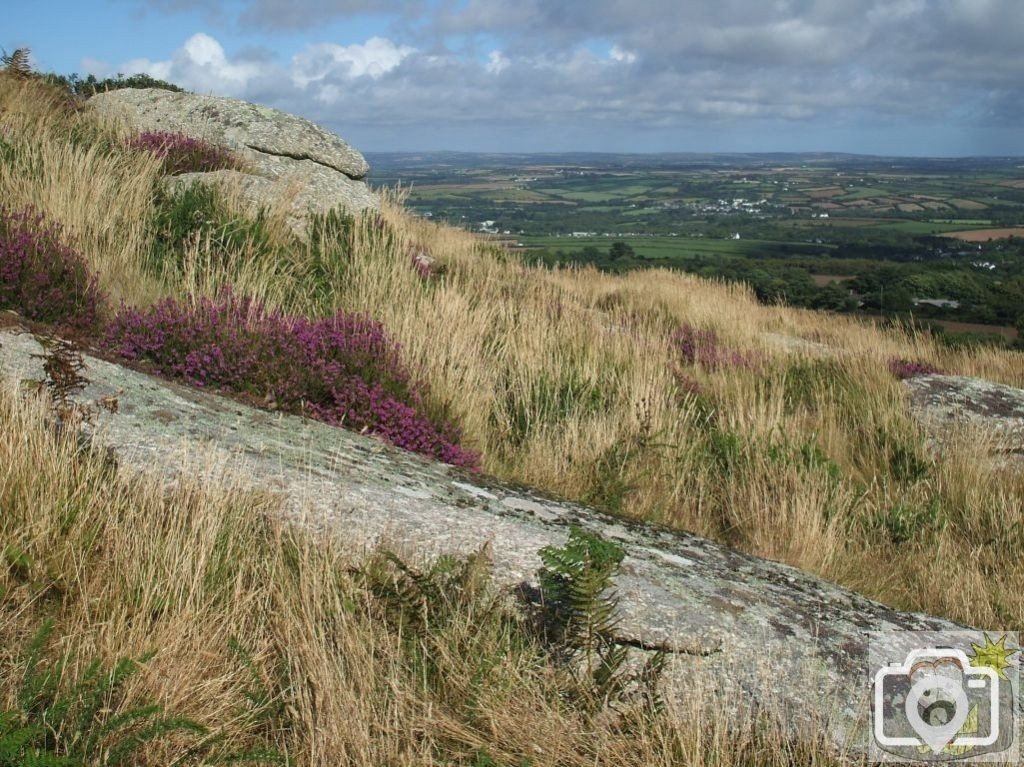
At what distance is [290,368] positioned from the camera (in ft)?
16.3

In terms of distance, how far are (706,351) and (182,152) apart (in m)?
6.50

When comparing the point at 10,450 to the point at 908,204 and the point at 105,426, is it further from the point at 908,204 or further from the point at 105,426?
the point at 908,204

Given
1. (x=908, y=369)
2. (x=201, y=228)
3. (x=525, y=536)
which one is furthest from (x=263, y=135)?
(x=525, y=536)

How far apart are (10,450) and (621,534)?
92.5 inches

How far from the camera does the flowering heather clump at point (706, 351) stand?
30.6 ft

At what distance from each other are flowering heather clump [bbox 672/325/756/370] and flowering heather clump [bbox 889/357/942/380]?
5.03 ft

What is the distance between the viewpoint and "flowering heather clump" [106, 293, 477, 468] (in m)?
4.88

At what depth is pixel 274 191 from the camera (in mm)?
9461

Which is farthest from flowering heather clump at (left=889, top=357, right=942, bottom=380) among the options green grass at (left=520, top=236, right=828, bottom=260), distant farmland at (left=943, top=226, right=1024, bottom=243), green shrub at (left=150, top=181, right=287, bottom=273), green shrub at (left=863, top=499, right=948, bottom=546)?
distant farmland at (left=943, top=226, right=1024, bottom=243)

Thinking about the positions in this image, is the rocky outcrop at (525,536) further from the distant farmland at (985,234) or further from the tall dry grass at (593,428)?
the distant farmland at (985,234)

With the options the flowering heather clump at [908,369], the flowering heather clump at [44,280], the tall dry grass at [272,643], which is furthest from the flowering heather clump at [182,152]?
the flowering heather clump at [908,369]

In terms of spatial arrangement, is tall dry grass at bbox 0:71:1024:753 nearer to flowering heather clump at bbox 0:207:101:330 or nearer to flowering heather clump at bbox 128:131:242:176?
flowering heather clump at bbox 0:207:101:330

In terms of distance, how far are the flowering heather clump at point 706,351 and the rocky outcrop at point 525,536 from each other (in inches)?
216

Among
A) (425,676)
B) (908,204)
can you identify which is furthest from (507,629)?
(908,204)
